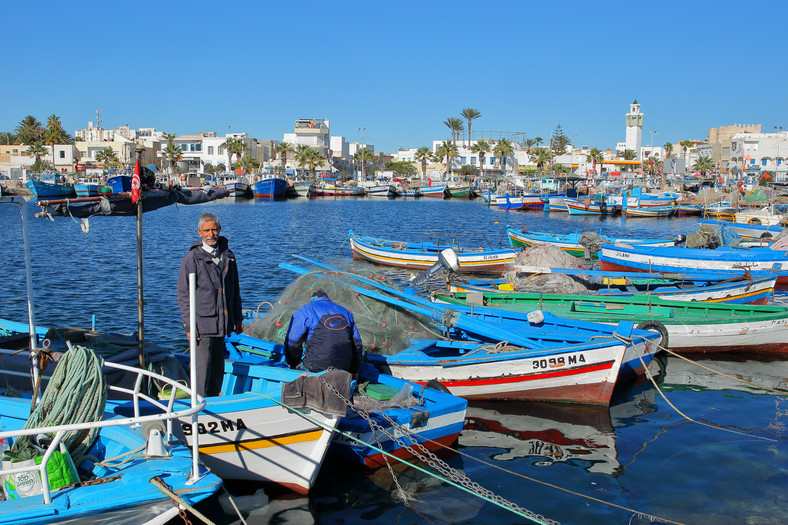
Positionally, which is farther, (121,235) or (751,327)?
(121,235)

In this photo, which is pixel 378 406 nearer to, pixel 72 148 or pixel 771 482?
pixel 771 482

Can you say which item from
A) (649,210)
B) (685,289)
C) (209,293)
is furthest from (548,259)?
(649,210)

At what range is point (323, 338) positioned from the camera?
8227 millimetres

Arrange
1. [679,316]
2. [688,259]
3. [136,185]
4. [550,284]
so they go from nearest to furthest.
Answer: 1. [136,185]
2. [679,316]
3. [550,284]
4. [688,259]

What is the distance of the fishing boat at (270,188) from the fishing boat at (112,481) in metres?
87.3

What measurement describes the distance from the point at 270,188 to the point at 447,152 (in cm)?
4376

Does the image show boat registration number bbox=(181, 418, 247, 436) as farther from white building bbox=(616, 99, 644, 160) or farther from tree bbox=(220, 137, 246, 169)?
white building bbox=(616, 99, 644, 160)

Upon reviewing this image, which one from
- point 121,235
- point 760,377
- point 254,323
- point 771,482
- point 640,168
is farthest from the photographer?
point 640,168

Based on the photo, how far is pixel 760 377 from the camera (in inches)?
520

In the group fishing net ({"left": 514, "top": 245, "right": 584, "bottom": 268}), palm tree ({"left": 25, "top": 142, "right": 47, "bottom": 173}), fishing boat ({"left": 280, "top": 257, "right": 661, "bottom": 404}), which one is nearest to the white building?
palm tree ({"left": 25, "top": 142, "right": 47, "bottom": 173})

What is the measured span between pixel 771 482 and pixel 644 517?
220 centimetres

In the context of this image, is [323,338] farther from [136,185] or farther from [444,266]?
[444,266]

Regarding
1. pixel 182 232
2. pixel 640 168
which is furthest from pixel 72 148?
pixel 640 168

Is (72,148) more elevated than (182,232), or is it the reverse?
(72,148)
